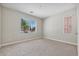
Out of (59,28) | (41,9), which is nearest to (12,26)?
(41,9)

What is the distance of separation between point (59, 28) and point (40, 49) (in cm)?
88

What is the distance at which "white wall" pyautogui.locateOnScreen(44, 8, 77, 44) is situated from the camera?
7.55 feet

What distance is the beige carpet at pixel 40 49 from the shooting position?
7.27 feet

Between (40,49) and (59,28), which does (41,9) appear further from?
(40,49)

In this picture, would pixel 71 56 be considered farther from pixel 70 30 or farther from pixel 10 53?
pixel 10 53

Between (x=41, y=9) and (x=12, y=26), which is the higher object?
(x=41, y=9)

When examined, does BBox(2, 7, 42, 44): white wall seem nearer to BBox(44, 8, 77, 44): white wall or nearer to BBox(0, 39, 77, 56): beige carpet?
BBox(0, 39, 77, 56): beige carpet

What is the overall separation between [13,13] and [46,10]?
0.97 metres

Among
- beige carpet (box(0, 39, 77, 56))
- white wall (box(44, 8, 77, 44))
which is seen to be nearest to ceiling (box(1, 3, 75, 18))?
white wall (box(44, 8, 77, 44))

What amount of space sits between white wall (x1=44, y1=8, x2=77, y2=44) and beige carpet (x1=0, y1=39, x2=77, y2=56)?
0.53 feet

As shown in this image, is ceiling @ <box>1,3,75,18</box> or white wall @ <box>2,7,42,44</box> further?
white wall @ <box>2,7,42,44</box>

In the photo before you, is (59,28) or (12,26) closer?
(12,26)

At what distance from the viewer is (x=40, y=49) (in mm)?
2398

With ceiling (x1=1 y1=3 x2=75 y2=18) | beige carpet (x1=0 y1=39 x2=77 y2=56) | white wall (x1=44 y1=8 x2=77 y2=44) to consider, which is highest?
ceiling (x1=1 y1=3 x2=75 y2=18)
